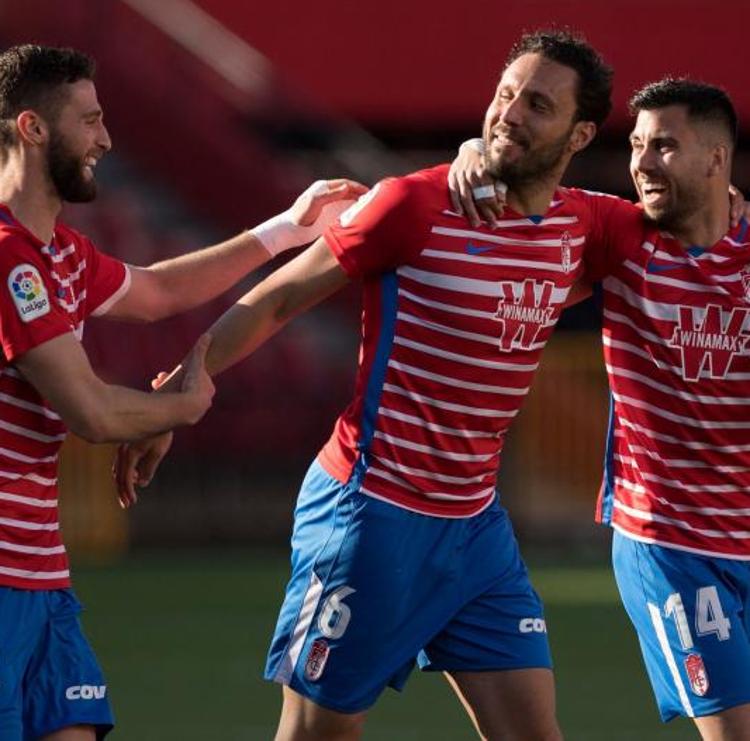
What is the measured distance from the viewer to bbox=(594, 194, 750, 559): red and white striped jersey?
6848mm

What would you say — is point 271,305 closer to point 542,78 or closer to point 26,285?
point 26,285

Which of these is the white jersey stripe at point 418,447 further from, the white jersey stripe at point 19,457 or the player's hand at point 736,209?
the player's hand at point 736,209

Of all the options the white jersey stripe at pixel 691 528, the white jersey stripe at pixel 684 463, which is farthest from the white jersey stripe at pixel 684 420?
the white jersey stripe at pixel 691 528

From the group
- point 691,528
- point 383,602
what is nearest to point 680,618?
point 691,528

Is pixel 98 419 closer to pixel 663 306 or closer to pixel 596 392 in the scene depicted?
pixel 663 306

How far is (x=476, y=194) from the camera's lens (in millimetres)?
6473

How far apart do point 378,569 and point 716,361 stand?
1.33 m

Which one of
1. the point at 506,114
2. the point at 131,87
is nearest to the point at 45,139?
the point at 506,114

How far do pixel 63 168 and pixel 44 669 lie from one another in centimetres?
142

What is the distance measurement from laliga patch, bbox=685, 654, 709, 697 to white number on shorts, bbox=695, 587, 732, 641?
0.09 m

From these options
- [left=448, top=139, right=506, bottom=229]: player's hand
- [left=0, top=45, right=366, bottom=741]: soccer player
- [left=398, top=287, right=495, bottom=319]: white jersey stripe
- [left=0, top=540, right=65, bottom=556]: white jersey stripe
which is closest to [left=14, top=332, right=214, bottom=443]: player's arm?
[left=0, top=45, right=366, bottom=741]: soccer player

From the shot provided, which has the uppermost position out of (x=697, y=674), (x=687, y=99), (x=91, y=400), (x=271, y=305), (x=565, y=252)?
(x=687, y=99)

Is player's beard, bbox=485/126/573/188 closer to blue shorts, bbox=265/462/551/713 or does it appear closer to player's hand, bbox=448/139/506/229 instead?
player's hand, bbox=448/139/506/229

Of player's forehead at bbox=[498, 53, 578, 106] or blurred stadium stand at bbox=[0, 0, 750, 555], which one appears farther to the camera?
Result: blurred stadium stand at bbox=[0, 0, 750, 555]
